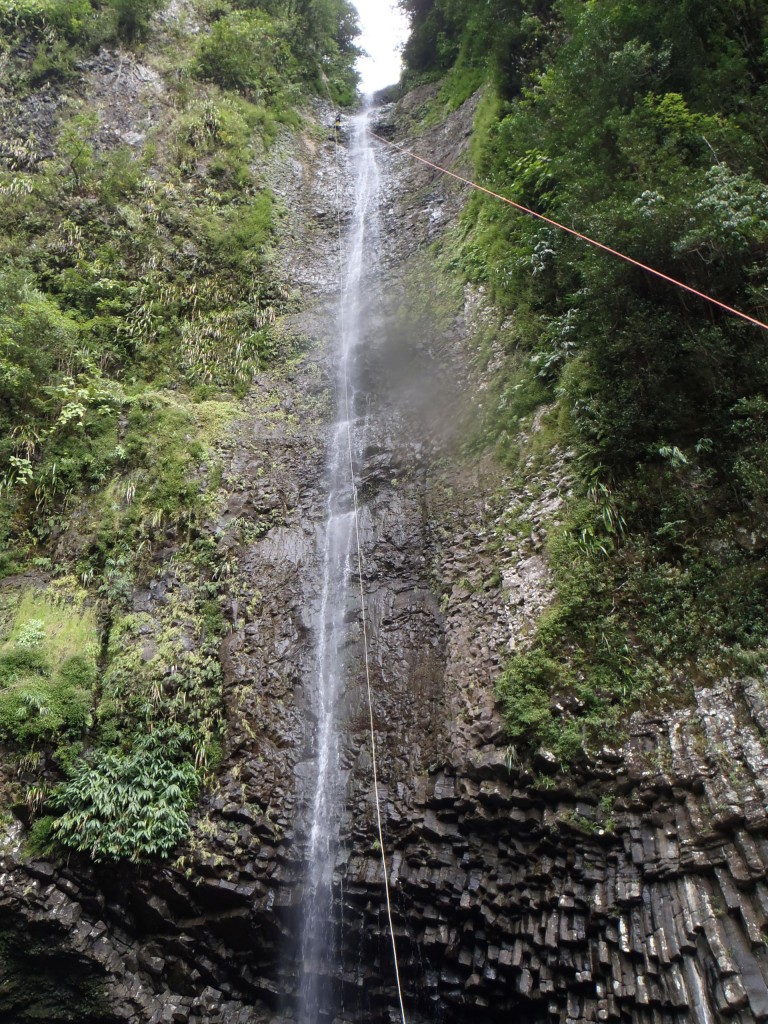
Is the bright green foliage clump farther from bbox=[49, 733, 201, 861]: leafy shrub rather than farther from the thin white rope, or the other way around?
the thin white rope

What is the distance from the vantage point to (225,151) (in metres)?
15.2

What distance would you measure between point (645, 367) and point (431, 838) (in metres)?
5.64

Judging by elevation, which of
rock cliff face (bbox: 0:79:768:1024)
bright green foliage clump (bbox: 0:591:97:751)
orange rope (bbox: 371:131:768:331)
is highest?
orange rope (bbox: 371:131:768:331)

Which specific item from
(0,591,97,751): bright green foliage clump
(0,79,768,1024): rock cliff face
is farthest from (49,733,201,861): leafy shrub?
(0,591,97,751): bright green foliage clump

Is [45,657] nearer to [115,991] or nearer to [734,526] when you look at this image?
[115,991]

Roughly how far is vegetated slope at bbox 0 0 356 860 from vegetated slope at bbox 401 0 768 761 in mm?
4507

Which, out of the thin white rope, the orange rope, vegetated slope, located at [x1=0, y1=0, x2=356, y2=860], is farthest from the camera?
vegetated slope, located at [x1=0, y1=0, x2=356, y2=860]

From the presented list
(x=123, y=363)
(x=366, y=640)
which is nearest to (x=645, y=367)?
(x=366, y=640)

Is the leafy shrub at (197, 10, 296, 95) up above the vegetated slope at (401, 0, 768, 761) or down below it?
above

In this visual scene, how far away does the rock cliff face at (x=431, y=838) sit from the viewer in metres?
4.65

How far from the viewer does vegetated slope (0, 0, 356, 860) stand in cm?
711

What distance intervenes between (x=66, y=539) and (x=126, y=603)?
146 cm

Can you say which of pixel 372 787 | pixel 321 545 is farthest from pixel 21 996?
pixel 321 545

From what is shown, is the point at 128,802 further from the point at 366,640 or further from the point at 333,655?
the point at 366,640
